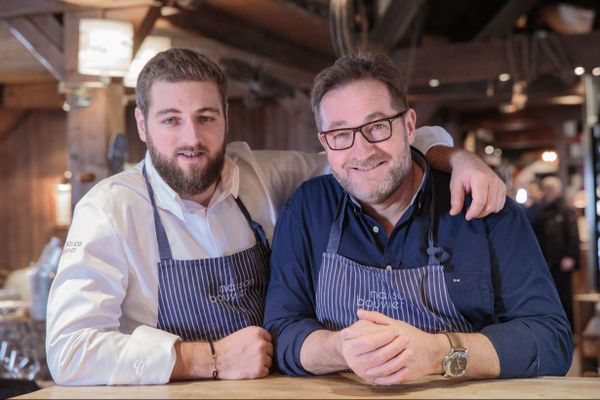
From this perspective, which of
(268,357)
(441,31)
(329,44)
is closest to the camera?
(268,357)

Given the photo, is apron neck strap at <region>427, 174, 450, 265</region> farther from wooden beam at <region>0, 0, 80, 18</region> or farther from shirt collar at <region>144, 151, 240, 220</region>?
wooden beam at <region>0, 0, 80, 18</region>

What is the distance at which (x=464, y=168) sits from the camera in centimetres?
224

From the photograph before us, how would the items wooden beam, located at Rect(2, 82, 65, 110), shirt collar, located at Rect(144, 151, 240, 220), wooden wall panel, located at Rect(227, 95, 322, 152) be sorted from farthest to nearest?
1. wooden wall panel, located at Rect(227, 95, 322, 152)
2. wooden beam, located at Rect(2, 82, 65, 110)
3. shirt collar, located at Rect(144, 151, 240, 220)

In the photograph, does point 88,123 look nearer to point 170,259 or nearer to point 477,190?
point 170,259

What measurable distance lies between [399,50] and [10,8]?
395 cm

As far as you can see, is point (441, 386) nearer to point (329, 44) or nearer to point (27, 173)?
point (329, 44)

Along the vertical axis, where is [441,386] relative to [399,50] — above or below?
below

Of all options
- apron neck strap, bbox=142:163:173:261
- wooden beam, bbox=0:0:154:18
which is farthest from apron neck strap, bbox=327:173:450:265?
wooden beam, bbox=0:0:154:18

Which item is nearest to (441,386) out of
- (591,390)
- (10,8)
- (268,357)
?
(591,390)

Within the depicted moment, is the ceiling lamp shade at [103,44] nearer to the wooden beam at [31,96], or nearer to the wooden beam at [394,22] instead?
the wooden beam at [394,22]

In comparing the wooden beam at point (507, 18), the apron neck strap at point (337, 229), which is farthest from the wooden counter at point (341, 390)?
the wooden beam at point (507, 18)

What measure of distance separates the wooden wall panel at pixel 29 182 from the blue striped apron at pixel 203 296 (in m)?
8.84

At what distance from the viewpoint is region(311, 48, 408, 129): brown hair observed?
2.28m

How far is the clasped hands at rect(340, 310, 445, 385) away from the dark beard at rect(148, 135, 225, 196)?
76cm
